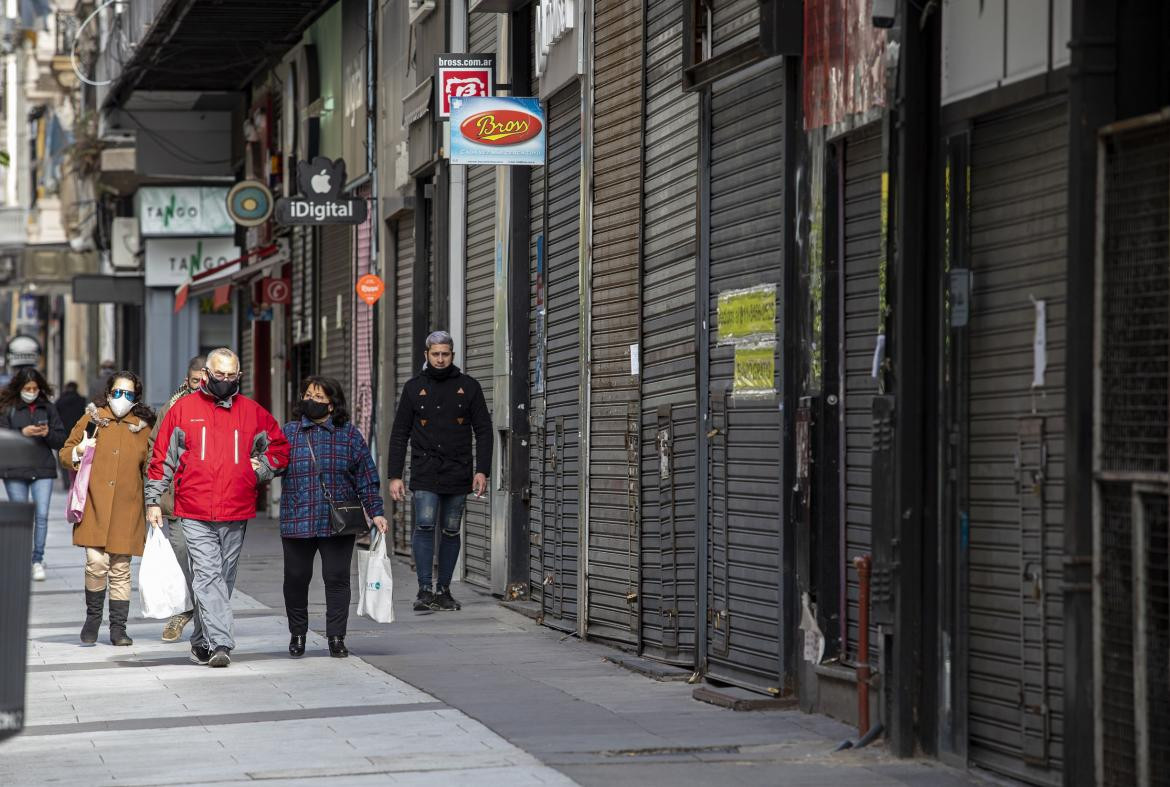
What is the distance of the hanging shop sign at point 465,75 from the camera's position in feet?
56.2

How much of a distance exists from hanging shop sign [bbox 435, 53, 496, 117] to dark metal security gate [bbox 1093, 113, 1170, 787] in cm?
1053

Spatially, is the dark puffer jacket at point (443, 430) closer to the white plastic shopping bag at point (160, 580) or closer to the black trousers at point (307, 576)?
the black trousers at point (307, 576)

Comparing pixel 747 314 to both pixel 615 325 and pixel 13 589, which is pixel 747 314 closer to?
pixel 615 325

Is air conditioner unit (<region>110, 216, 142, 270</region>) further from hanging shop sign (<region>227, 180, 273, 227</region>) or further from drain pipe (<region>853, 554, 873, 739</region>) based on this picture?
drain pipe (<region>853, 554, 873, 739</region>)

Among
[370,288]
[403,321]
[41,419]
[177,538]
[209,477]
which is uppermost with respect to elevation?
[370,288]

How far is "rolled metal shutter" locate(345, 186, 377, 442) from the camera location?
74.7ft

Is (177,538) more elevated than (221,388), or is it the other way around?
(221,388)

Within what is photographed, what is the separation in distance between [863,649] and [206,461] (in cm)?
494

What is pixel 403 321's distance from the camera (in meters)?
21.5

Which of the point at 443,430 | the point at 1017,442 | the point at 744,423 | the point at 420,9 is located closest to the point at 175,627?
the point at 443,430

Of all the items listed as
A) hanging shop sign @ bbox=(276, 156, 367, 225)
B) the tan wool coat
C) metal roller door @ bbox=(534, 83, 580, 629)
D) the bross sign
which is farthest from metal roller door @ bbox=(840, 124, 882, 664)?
hanging shop sign @ bbox=(276, 156, 367, 225)

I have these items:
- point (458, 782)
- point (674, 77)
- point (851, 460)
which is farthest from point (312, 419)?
point (458, 782)

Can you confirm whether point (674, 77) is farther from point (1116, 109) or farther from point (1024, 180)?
point (1116, 109)

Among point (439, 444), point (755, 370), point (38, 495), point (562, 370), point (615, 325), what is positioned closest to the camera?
point (755, 370)
